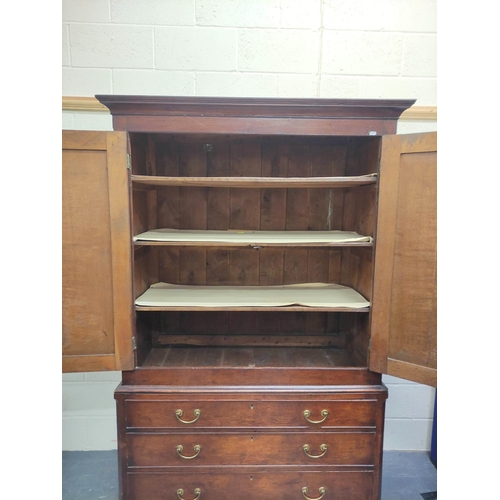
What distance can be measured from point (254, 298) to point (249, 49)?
1.16 meters

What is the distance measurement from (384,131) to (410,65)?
27.4 inches

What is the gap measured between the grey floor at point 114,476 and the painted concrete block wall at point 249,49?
5.58ft

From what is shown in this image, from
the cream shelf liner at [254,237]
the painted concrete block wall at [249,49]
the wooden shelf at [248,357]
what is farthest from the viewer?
the painted concrete block wall at [249,49]

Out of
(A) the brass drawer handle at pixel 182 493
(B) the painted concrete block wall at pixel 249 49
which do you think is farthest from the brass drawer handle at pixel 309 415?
(B) the painted concrete block wall at pixel 249 49

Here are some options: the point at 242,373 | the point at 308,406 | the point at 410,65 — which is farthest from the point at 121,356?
the point at 410,65

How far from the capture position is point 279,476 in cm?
128

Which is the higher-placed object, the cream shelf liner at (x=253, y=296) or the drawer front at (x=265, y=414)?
the cream shelf liner at (x=253, y=296)

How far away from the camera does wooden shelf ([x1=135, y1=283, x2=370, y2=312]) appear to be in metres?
1.25

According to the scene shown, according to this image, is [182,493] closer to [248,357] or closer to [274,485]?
[274,485]

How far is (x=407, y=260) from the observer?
1148 millimetres

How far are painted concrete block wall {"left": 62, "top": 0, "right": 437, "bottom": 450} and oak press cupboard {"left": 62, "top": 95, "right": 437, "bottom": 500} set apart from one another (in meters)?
0.34

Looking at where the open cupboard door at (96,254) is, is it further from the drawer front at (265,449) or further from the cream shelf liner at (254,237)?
the drawer front at (265,449)

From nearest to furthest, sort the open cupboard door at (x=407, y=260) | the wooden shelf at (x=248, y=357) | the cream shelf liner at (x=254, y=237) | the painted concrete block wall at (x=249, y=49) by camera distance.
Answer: the open cupboard door at (x=407, y=260), the cream shelf liner at (x=254, y=237), the wooden shelf at (x=248, y=357), the painted concrete block wall at (x=249, y=49)

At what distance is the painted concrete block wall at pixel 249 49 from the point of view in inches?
60.4
